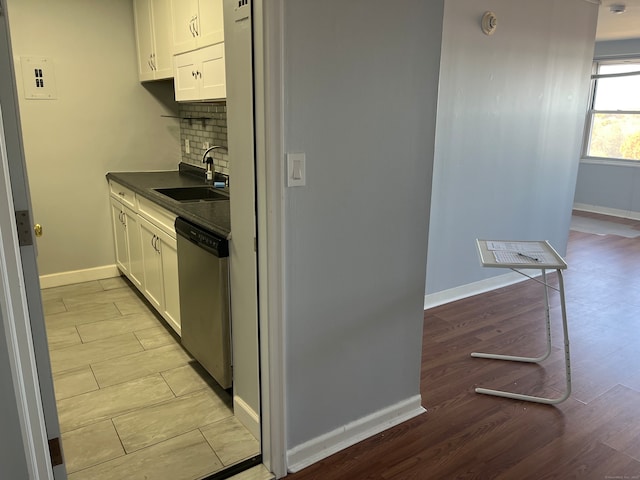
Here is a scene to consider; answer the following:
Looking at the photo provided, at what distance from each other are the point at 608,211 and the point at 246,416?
6.97 metres

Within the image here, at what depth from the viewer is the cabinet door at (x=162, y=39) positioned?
339 centimetres

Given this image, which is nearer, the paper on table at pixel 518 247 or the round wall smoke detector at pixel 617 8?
the paper on table at pixel 518 247

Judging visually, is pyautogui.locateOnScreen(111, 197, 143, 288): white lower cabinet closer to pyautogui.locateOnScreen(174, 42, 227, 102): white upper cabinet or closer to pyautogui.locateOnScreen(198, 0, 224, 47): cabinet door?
pyautogui.locateOnScreen(174, 42, 227, 102): white upper cabinet

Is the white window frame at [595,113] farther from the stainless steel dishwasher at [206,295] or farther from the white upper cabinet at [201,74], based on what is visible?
the stainless steel dishwasher at [206,295]

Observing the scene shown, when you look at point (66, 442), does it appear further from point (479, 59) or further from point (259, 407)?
point (479, 59)

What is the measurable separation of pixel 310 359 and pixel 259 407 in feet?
1.02

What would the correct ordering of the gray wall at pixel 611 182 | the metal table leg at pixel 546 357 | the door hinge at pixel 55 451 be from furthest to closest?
the gray wall at pixel 611 182
the metal table leg at pixel 546 357
the door hinge at pixel 55 451

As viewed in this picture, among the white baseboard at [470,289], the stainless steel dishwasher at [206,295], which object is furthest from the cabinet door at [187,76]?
the white baseboard at [470,289]

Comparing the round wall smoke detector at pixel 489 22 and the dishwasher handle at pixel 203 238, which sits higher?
the round wall smoke detector at pixel 489 22

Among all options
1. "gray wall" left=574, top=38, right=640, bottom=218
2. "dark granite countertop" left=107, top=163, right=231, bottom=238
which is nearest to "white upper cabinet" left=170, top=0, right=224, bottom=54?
"dark granite countertop" left=107, top=163, right=231, bottom=238

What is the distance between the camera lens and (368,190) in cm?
196

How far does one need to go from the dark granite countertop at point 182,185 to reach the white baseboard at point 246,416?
2.57 feet

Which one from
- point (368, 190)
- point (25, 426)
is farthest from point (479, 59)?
point (25, 426)

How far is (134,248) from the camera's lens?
12.0 feet
